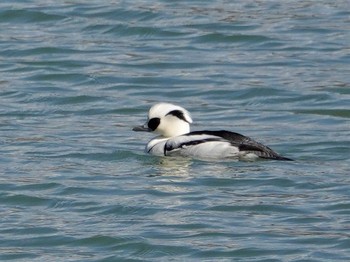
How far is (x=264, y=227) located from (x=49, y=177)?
8.87 ft

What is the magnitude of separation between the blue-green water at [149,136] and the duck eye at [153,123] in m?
0.27

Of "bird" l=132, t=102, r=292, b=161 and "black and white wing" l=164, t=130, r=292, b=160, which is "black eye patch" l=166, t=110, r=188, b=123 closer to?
"bird" l=132, t=102, r=292, b=161

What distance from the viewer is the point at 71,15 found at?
75.5 feet

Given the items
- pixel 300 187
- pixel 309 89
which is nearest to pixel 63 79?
pixel 309 89

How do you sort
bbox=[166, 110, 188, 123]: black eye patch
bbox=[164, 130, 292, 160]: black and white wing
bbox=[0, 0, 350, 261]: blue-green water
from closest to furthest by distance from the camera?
bbox=[0, 0, 350, 261]: blue-green water → bbox=[164, 130, 292, 160]: black and white wing → bbox=[166, 110, 188, 123]: black eye patch

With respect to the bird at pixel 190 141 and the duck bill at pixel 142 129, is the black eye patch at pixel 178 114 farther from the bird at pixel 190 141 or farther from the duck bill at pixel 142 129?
the duck bill at pixel 142 129

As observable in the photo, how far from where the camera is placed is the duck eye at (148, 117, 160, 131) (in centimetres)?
1639

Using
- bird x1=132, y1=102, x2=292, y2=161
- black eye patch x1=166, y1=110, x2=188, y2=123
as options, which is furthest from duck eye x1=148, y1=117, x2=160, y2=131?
black eye patch x1=166, y1=110, x2=188, y2=123

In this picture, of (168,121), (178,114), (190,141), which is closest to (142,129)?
(168,121)

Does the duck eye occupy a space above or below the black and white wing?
above

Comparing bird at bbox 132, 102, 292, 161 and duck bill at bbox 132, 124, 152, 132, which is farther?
duck bill at bbox 132, 124, 152, 132

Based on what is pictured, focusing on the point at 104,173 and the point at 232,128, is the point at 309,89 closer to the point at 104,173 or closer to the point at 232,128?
the point at 232,128

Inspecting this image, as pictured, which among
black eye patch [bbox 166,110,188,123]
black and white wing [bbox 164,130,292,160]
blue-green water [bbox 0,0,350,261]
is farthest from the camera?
black eye patch [bbox 166,110,188,123]

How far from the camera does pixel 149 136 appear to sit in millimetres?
17391
